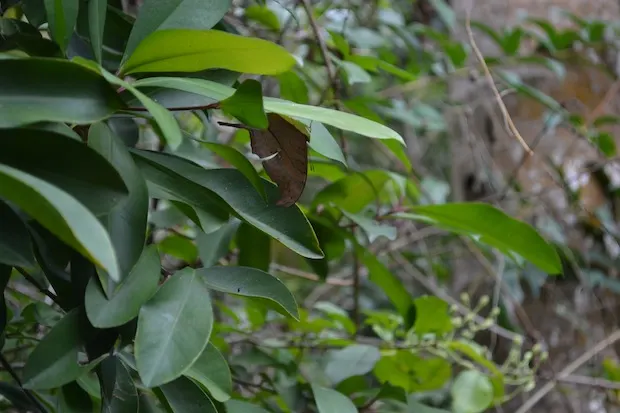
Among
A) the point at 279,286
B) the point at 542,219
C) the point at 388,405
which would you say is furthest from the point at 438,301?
the point at 542,219

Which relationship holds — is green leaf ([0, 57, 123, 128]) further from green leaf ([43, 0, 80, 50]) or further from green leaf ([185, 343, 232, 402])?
green leaf ([185, 343, 232, 402])

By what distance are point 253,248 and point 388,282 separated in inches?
5.9

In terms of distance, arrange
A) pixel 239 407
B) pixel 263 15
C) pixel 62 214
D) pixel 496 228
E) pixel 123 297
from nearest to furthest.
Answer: pixel 62 214 < pixel 123 297 < pixel 239 407 < pixel 496 228 < pixel 263 15

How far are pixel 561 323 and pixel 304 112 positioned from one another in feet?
3.61

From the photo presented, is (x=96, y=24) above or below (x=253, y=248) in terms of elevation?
above

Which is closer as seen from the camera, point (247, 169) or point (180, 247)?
point (247, 169)

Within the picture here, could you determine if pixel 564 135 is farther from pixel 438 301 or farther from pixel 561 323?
pixel 438 301

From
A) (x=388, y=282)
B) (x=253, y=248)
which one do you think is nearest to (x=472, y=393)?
(x=388, y=282)

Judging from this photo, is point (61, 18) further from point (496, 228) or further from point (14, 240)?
point (496, 228)

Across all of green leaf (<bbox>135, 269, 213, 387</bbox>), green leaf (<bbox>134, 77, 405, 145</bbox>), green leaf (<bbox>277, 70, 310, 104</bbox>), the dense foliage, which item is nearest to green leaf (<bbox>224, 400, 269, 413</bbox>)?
the dense foliage

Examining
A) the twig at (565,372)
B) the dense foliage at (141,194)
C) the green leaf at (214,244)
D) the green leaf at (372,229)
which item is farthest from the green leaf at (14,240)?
the twig at (565,372)

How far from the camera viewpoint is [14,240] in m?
0.34

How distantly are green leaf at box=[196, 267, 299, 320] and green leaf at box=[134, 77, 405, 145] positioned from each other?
107 mm

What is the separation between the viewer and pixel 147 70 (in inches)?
14.6
